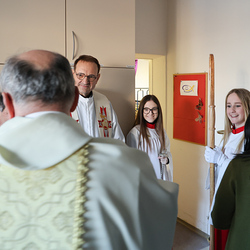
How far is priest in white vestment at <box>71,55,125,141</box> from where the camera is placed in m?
2.41

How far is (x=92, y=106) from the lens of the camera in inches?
101

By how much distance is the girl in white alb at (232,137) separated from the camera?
102 inches

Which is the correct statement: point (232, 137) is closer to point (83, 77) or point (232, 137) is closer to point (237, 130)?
point (237, 130)

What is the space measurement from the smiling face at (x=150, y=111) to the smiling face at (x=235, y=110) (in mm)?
725

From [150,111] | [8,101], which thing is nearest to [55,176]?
[8,101]

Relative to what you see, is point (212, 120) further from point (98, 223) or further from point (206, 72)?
point (98, 223)

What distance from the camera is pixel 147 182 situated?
32.1 inches

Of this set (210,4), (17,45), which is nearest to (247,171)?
(17,45)

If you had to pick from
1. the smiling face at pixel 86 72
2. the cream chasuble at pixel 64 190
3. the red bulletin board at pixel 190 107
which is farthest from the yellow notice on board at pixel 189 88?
the cream chasuble at pixel 64 190

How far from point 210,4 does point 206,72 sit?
71cm

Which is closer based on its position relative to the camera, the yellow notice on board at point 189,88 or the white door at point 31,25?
the white door at point 31,25

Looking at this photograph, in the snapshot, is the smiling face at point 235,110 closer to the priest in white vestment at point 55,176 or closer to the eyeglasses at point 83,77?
the eyeglasses at point 83,77

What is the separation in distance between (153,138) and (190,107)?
80cm

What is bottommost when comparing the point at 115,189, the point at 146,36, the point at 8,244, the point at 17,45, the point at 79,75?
the point at 8,244
